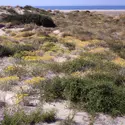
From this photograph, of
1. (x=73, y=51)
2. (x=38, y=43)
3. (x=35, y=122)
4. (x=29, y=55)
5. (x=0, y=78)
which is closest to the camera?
(x=35, y=122)

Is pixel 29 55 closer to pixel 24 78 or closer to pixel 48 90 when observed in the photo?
pixel 24 78

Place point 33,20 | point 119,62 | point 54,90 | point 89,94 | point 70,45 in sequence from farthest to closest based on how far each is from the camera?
point 33,20, point 70,45, point 119,62, point 54,90, point 89,94

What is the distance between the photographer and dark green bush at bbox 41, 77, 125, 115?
7355 millimetres

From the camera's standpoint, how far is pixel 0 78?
31.3 feet

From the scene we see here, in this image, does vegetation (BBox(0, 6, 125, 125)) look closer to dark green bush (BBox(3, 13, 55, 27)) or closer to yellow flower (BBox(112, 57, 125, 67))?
yellow flower (BBox(112, 57, 125, 67))

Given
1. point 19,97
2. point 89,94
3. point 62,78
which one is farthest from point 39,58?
point 89,94

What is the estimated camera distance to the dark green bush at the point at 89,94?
24.1 ft

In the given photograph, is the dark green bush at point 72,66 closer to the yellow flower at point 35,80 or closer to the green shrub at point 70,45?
the yellow flower at point 35,80

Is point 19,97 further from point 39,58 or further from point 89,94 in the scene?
point 39,58

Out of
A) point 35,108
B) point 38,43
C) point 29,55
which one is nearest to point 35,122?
point 35,108

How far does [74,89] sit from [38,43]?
9364 mm

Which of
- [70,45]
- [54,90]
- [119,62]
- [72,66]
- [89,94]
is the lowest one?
[70,45]

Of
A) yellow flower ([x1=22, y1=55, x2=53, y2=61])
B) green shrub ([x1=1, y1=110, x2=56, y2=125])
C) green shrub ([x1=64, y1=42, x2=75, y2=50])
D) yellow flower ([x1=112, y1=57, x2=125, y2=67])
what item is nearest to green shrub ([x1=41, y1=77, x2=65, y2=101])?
green shrub ([x1=1, y1=110, x2=56, y2=125])

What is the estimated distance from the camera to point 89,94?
763cm
